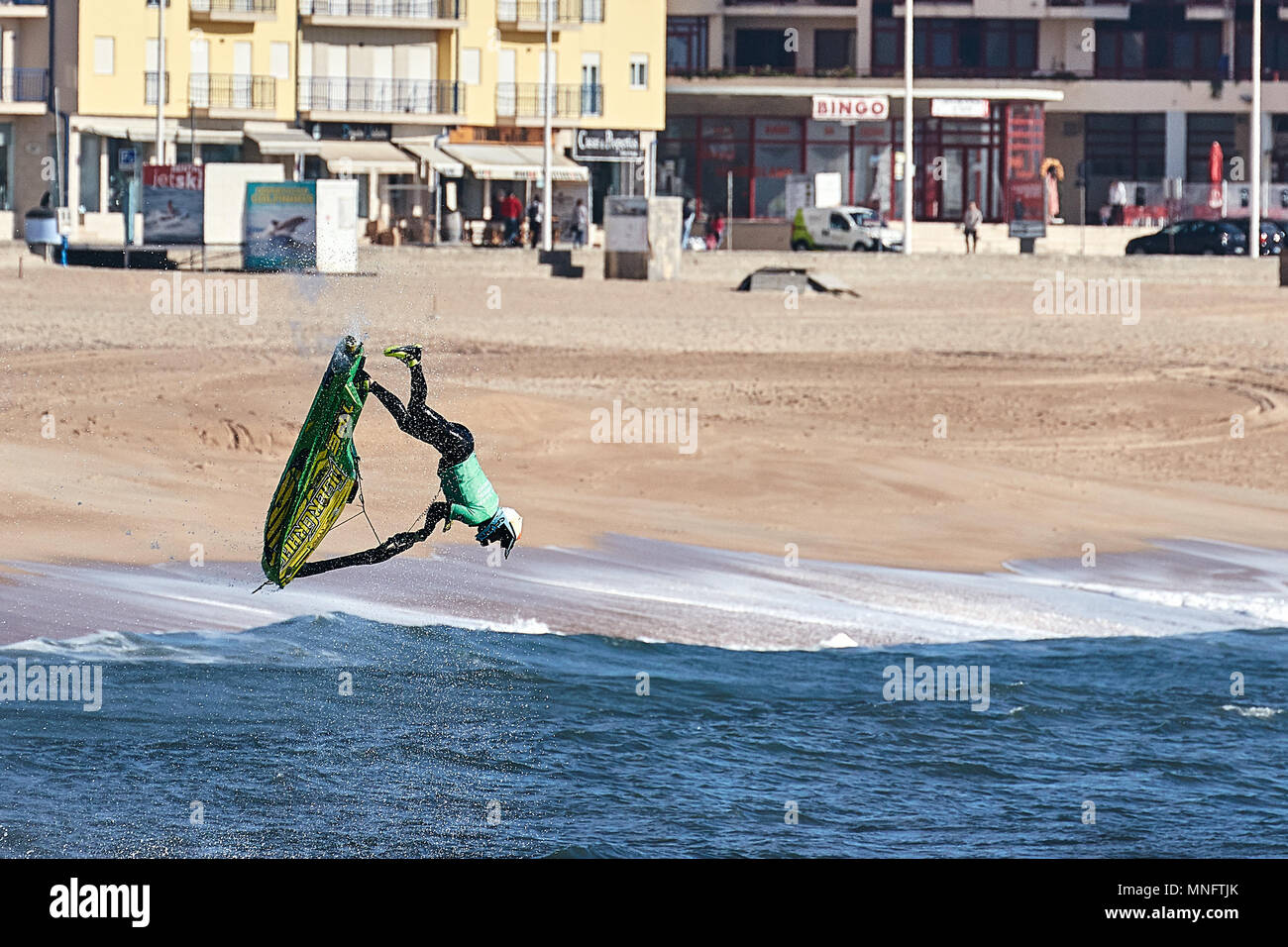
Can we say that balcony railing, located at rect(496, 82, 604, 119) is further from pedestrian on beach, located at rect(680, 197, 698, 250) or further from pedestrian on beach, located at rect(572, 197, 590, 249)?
pedestrian on beach, located at rect(572, 197, 590, 249)

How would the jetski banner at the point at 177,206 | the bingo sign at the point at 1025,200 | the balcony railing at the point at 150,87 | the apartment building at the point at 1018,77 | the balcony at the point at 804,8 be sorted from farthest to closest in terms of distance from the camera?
the balcony at the point at 804,8
the apartment building at the point at 1018,77
the bingo sign at the point at 1025,200
the balcony railing at the point at 150,87
the jetski banner at the point at 177,206

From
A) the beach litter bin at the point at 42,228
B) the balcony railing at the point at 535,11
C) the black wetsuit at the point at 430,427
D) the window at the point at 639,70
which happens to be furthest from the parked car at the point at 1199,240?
the black wetsuit at the point at 430,427

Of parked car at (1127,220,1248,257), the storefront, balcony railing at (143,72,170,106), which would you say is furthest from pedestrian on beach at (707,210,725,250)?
balcony railing at (143,72,170,106)

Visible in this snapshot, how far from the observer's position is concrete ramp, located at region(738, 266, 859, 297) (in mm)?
44438

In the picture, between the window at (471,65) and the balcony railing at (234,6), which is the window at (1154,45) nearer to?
the window at (471,65)

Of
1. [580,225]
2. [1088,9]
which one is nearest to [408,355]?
[580,225]

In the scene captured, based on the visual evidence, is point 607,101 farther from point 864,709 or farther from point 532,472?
point 864,709

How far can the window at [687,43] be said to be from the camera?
78.8m

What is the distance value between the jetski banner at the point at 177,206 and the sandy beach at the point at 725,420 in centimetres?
441

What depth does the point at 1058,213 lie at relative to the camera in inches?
3068

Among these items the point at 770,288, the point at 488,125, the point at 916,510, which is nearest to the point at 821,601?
the point at 916,510

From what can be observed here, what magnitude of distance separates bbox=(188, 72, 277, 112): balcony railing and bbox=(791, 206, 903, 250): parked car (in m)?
18.2
